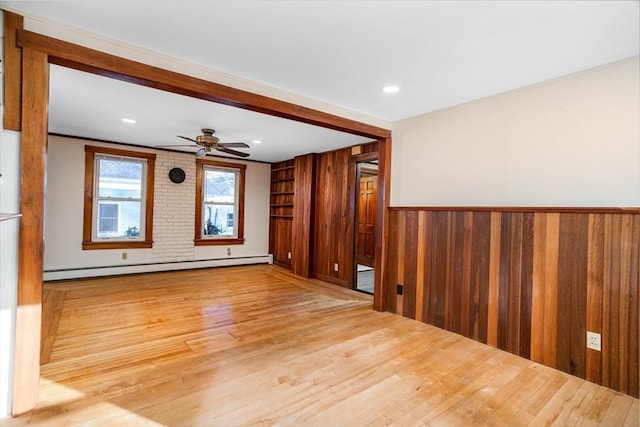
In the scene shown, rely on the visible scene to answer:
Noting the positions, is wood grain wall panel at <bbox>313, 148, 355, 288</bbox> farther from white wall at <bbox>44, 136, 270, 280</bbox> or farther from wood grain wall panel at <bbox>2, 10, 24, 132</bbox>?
wood grain wall panel at <bbox>2, 10, 24, 132</bbox>

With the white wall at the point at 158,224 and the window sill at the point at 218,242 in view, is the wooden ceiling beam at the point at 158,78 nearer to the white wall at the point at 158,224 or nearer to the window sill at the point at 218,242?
the white wall at the point at 158,224

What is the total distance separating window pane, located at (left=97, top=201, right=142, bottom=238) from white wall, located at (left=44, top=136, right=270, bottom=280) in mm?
281

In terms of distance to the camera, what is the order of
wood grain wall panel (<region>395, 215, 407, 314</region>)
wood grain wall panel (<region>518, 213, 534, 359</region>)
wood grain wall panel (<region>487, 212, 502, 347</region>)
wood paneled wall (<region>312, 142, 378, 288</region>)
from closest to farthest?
wood grain wall panel (<region>518, 213, 534, 359</region>), wood grain wall panel (<region>487, 212, 502, 347</region>), wood grain wall panel (<region>395, 215, 407, 314</region>), wood paneled wall (<region>312, 142, 378, 288</region>)

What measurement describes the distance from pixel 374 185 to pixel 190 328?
5119mm

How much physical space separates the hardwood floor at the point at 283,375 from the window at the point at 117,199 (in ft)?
5.79

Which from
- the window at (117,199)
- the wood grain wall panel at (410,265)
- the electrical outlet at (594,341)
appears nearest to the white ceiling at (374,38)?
the wood grain wall panel at (410,265)

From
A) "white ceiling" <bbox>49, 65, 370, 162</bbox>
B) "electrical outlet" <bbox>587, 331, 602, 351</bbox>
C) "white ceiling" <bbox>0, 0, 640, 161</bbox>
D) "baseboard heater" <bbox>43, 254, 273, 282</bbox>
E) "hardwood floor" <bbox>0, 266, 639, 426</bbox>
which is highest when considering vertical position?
"white ceiling" <bbox>0, 0, 640, 161</bbox>

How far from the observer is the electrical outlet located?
219cm

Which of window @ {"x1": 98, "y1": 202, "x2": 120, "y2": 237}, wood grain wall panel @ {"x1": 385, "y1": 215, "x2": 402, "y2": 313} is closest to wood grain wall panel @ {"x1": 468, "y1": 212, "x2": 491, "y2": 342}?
wood grain wall panel @ {"x1": 385, "y1": 215, "x2": 402, "y2": 313}

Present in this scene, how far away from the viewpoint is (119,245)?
207 inches

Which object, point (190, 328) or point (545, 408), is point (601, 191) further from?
point (190, 328)

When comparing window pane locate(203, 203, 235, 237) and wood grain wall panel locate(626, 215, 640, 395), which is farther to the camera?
window pane locate(203, 203, 235, 237)

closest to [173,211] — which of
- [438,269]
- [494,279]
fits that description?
[438,269]

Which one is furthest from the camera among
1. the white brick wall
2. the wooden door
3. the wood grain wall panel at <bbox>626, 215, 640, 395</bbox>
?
the wooden door
